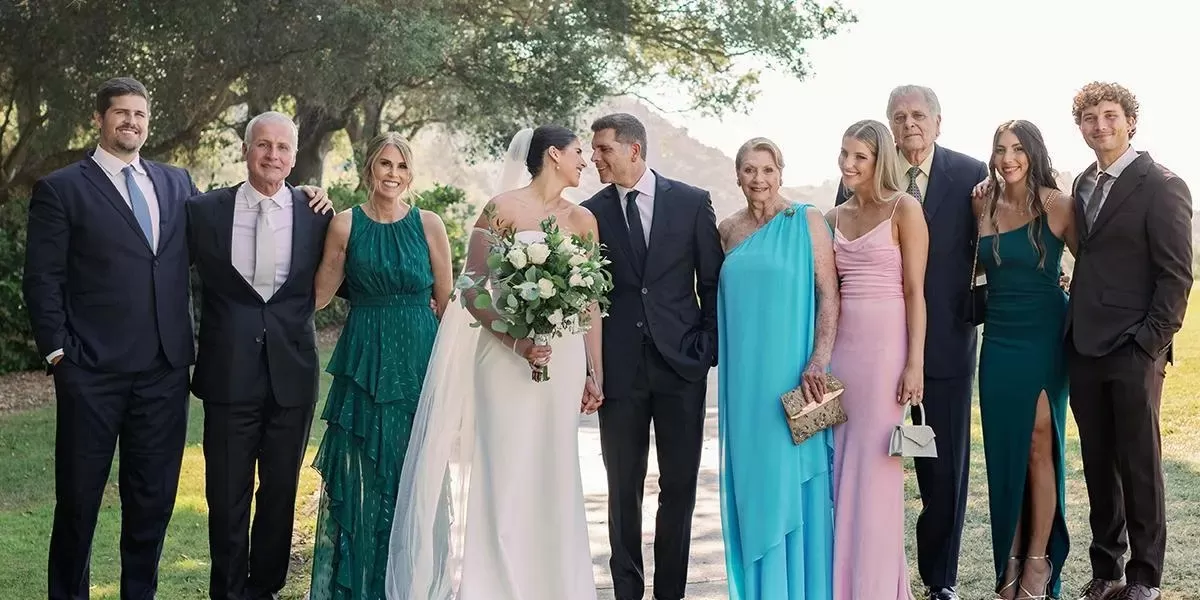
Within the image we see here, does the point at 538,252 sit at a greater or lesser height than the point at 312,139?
lesser

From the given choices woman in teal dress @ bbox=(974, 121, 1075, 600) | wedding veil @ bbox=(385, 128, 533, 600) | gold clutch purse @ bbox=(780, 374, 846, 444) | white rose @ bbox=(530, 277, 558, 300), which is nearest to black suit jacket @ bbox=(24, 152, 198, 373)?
wedding veil @ bbox=(385, 128, 533, 600)

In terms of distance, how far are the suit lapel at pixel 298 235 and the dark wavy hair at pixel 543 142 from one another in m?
1.11

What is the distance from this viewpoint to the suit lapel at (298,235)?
18.8ft

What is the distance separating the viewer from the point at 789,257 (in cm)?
551

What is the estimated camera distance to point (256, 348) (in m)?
5.69

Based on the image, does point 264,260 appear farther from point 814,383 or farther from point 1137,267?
point 1137,267

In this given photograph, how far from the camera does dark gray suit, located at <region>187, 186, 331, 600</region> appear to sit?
568cm

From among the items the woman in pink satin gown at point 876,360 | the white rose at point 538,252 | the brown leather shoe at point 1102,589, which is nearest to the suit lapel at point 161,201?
the white rose at point 538,252

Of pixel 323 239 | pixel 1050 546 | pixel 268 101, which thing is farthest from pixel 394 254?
pixel 268 101

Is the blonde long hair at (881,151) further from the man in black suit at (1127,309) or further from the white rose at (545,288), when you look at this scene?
the white rose at (545,288)

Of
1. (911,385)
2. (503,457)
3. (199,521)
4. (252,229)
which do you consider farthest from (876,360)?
(199,521)

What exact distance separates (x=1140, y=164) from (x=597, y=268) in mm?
2624

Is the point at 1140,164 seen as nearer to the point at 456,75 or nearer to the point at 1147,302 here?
the point at 1147,302

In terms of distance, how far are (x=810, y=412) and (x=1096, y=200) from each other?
1.78m
